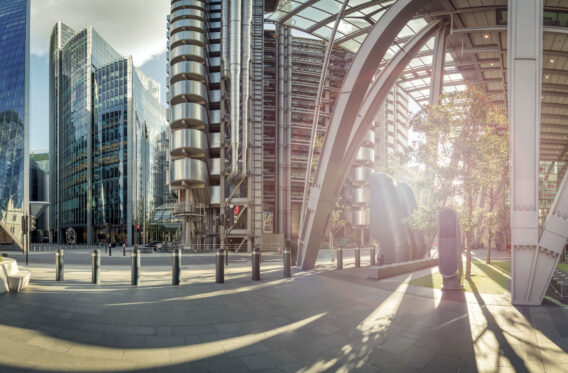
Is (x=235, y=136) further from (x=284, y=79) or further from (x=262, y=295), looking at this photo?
(x=262, y=295)

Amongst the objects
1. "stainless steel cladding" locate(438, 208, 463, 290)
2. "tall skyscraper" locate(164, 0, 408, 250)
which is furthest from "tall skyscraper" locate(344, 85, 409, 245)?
"stainless steel cladding" locate(438, 208, 463, 290)

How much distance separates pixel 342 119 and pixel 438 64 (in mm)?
12085

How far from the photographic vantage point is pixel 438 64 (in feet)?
72.6

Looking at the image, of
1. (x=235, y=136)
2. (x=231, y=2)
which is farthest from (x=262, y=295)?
(x=231, y=2)

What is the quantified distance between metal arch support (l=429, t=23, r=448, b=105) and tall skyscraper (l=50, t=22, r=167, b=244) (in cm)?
5917

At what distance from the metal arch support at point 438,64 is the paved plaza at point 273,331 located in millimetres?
16075

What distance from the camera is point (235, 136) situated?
35.9 metres

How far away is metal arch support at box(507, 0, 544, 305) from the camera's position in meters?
8.42

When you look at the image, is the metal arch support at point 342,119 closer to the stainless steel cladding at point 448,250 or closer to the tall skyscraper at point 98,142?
the stainless steel cladding at point 448,250

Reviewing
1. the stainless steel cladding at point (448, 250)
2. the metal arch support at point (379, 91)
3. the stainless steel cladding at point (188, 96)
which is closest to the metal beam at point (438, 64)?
the metal arch support at point (379, 91)

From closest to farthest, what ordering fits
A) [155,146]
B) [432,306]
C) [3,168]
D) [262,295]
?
[432,306], [262,295], [3,168], [155,146]

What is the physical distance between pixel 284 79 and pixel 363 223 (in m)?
25.6

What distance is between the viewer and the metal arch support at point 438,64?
21477 millimetres

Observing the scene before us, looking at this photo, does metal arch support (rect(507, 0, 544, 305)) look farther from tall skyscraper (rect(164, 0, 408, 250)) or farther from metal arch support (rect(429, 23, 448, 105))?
tall skyscraper (rect(164, 0, 408, 250))
